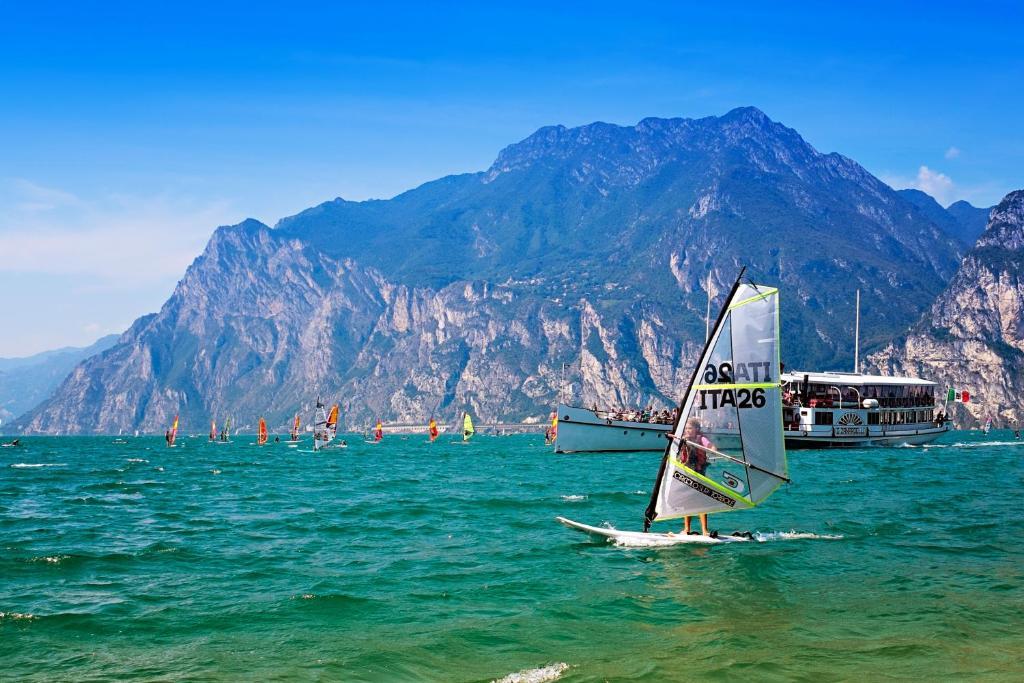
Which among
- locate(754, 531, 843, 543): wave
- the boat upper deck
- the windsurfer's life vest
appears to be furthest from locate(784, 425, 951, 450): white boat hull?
the windsurfer's life vest

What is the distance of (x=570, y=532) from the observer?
29969mm

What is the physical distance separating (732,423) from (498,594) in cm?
819

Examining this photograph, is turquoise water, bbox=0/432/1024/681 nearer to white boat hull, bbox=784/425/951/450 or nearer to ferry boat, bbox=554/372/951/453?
ferry boat, bbox=554/372/951/453

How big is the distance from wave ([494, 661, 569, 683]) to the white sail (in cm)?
1019

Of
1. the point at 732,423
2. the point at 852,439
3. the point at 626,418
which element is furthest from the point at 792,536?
the point at 852,439

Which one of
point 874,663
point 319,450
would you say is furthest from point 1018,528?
point 319,450

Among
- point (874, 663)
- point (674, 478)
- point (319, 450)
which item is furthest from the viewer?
point (319, 450)

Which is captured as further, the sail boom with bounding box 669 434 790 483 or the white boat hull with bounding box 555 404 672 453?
the white boat hull with bounding box 555 404 672 453

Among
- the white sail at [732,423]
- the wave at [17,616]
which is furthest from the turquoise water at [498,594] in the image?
the white sail at [732,423]

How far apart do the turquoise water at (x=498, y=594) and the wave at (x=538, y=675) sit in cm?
35

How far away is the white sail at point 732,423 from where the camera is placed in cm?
2333

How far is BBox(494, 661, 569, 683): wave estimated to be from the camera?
14445 mm

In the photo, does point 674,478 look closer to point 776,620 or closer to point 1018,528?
point 776,620

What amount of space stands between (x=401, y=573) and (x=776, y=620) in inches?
393
